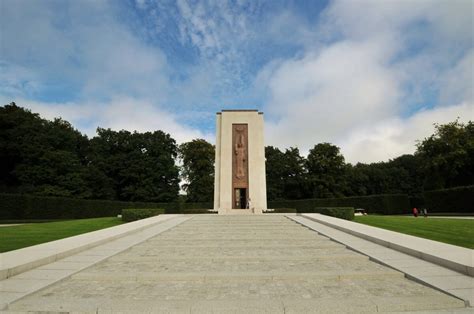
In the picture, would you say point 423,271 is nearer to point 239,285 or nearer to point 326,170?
point 239,285

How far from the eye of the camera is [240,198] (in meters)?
29.0

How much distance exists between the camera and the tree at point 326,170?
43594mm

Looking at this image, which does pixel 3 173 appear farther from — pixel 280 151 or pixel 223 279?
pixel 223 279

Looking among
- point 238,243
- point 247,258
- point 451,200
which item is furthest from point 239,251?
point 451,200

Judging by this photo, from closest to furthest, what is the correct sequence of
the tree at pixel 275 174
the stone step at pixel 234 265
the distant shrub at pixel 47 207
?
the stone step at pixel 234 265 < the distant shrub at pixel 47 207 < the tree at pixel 275 174

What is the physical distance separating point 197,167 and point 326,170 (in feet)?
64.8

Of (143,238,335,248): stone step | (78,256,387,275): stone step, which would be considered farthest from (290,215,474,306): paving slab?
(143,238,335,248): stone step

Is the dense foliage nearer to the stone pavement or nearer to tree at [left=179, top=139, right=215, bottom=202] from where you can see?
tree at [left=179, top=139, right=215, bottom=202]

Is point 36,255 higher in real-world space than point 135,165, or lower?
lower

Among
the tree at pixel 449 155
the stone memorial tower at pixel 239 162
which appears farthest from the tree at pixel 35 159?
the tree at pixel 449 155

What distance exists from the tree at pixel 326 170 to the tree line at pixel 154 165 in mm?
136

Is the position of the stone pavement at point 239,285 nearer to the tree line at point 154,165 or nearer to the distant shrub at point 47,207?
the distant shrub at point 47,207

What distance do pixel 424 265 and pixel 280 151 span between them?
1715 inches

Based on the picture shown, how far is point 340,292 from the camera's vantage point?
5082 mm
